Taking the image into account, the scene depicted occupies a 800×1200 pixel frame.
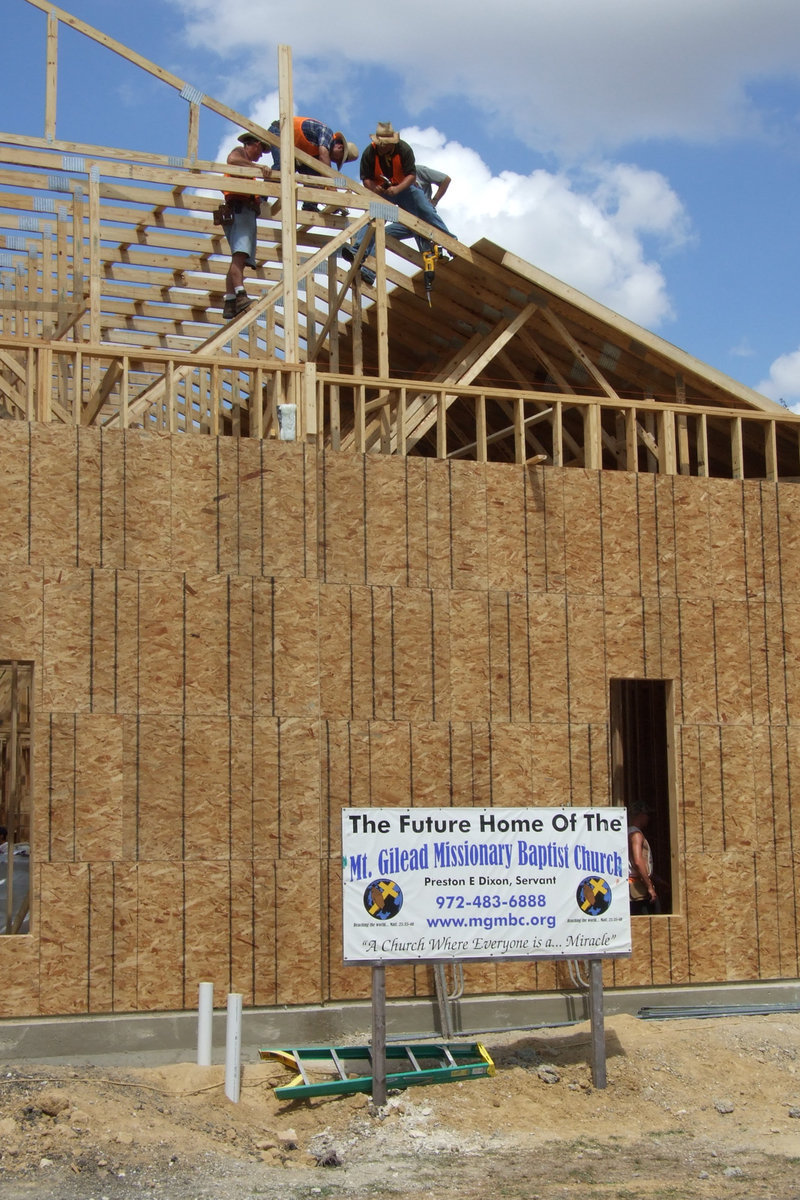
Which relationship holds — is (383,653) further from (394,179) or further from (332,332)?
(394,179)

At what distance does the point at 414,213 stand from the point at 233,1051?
34.1 feet

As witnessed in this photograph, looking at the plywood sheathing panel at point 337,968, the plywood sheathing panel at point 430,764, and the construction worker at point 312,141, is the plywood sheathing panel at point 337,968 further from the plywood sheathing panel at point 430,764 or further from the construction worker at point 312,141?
the construction worker at point 312,141

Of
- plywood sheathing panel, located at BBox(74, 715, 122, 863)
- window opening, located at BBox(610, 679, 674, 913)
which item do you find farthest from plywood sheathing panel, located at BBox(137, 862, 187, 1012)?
window opening, located at BBox(610, 679, 674, 913)

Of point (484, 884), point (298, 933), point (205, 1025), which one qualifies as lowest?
point (205, 1025)

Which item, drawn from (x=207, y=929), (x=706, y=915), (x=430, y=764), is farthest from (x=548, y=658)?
(x=207, y=929)

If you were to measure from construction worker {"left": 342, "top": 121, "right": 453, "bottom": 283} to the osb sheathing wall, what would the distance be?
4.38m

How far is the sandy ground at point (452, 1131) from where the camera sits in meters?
8.55

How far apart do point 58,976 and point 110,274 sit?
31.0 ft

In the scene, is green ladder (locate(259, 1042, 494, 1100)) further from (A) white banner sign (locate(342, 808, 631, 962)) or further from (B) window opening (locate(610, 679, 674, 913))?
(B) window opening (locate(610, 679, 674, 913))

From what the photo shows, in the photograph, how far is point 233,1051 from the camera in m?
10.3

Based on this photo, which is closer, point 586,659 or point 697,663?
point 586,659

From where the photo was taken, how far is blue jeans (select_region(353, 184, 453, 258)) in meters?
15.9

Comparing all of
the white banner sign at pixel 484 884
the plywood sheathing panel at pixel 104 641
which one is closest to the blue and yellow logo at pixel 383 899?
the white banner sign at pixel 484 884

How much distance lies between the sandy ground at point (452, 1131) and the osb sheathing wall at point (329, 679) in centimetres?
102
